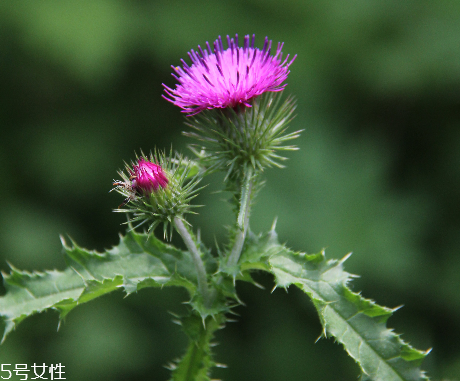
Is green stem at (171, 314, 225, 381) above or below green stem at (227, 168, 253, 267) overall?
below

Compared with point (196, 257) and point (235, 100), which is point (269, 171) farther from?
point (196, 257)

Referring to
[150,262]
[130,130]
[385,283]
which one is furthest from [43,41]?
[385,283]

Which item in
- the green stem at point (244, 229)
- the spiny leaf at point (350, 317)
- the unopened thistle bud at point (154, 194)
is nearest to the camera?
the spiny leaf at point (350, 317)

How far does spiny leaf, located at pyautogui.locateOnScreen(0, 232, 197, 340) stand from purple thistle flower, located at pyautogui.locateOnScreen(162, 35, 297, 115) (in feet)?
2.95

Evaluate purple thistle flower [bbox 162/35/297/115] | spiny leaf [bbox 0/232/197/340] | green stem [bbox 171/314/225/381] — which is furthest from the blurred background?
purple thistle flower [bbox 162/35/297/115]

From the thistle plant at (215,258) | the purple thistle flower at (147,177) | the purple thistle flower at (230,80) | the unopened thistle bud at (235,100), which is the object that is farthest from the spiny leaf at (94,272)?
the purple thistle flower at (230,80)

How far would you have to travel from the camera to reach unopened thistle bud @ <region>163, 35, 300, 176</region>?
2865 millimetres

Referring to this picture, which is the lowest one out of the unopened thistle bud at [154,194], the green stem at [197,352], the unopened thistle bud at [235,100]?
the green stem at [197,352]

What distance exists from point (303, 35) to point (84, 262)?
4561 millimetres

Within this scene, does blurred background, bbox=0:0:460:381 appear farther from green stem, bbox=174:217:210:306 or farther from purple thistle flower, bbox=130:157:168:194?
purple thistle flower, bbox=130:157:168:194

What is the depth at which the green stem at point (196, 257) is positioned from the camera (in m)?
2.71

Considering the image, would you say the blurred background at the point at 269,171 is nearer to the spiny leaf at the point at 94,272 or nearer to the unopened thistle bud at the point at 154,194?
the spiny leaf at the point at 94,272

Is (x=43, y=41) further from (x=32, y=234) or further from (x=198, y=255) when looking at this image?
(x=198, y=255)

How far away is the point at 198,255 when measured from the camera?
272 cm
